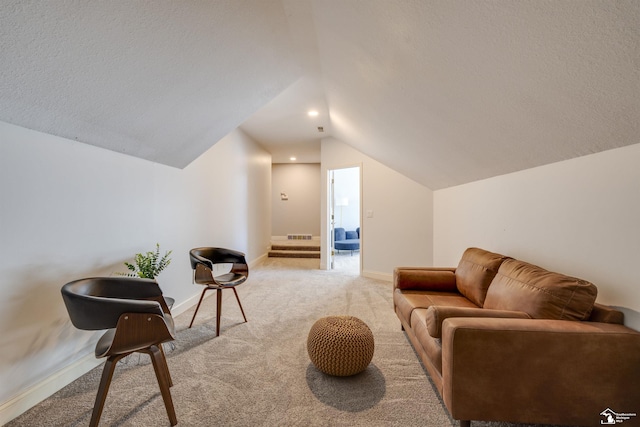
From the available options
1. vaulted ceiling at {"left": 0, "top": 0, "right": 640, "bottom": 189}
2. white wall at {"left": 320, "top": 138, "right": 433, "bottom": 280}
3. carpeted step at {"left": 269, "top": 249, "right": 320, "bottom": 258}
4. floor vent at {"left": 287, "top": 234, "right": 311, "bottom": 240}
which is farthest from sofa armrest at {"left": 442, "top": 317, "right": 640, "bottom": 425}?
floor vent at {"left": 287, "top": 234, "right": 311, "bottom": 240}

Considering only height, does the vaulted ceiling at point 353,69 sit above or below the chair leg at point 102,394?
above

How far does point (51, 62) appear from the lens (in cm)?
128

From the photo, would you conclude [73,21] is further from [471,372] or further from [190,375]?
[471,372]

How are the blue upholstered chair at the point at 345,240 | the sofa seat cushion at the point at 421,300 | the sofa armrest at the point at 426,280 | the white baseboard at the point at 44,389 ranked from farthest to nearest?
the blue upholstered chair at the point at 345,240, the sofa armrest at the point at 426,280, the sofa seat cushion at the point at 421,300, the white baseboard at the point at 44,389

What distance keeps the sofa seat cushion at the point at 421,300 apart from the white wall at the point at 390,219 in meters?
1.73

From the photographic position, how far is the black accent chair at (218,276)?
246 centimetres

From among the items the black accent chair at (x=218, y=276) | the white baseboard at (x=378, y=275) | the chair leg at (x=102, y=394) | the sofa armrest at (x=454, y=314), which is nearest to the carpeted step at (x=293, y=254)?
the white baseboard at (x=378, y=275)

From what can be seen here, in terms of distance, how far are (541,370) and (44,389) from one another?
111 inches

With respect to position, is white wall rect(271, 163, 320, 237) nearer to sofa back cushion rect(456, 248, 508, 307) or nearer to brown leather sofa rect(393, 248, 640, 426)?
sofa back cushion rect(456, 248, 508, 307)

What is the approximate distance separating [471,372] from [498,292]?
2.46ft

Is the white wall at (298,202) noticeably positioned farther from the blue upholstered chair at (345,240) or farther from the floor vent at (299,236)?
the blue upholstered chair at (345,240)

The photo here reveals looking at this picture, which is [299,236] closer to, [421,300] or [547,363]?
[421,300]

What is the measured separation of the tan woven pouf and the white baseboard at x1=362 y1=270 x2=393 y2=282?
2713mm

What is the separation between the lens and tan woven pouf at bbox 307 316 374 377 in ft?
5.57
